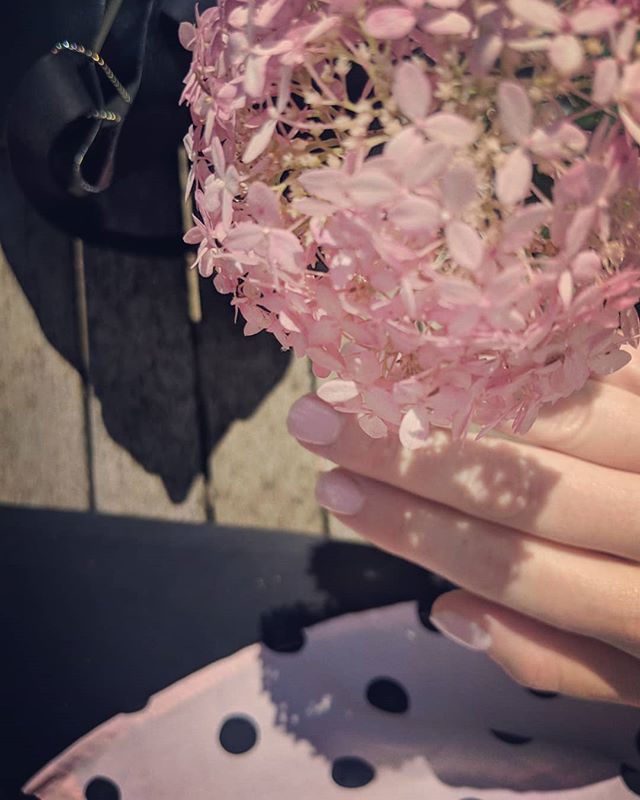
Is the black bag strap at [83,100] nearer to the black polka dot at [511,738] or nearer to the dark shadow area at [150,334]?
the dark shadow area at [150,334]

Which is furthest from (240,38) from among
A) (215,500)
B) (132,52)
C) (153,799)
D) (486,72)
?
(153,799)

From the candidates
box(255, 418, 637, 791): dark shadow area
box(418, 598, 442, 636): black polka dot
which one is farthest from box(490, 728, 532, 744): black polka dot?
box(418, 598, 442, 636): black polka dot

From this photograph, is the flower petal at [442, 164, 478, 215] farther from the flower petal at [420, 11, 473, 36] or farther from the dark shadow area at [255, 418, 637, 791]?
the dark shadow area at [255, 418, 637, 791]

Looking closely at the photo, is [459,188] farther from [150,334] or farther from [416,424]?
[150,334]

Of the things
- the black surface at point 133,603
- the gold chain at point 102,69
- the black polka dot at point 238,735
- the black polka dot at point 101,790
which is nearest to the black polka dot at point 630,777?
the black surface at point 133,603

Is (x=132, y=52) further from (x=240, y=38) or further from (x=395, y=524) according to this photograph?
(x=395, y=524)
